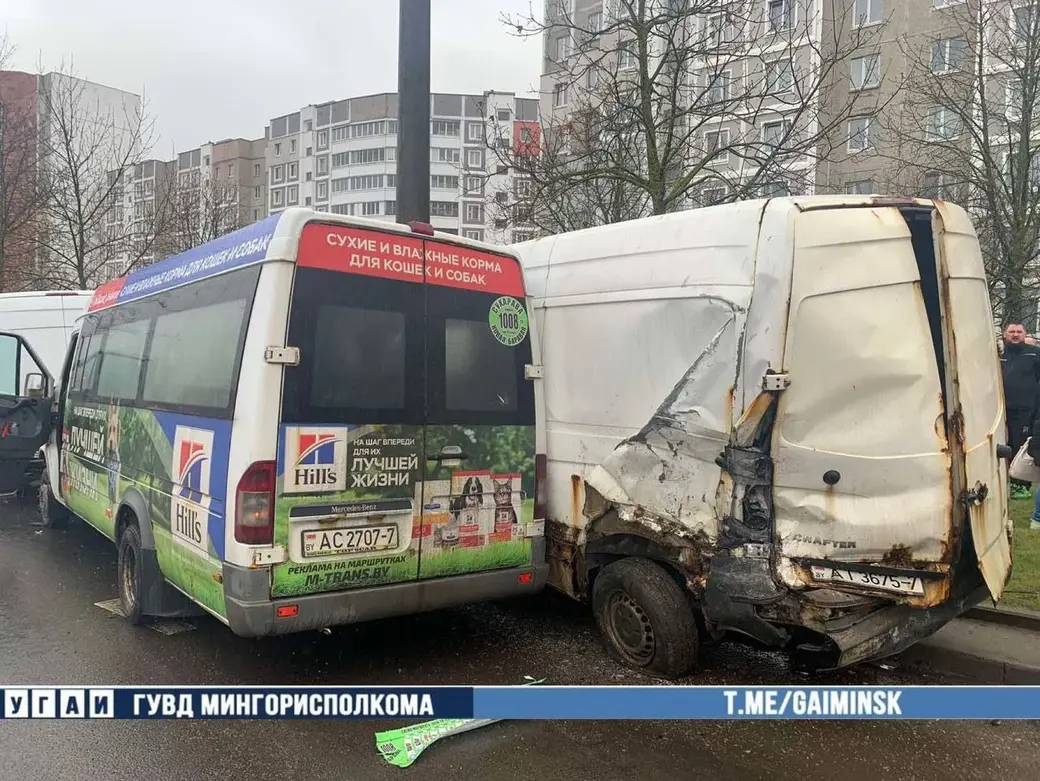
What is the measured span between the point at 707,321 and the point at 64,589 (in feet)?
17.8

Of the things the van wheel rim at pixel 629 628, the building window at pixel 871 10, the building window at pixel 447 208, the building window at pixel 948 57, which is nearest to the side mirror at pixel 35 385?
the van wheel rim at pixel 629 628

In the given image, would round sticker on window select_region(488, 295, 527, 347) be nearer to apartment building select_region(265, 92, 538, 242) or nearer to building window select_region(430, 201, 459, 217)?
apartment building select_region(265, 92, 538, 242)

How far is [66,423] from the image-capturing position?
23.1ft

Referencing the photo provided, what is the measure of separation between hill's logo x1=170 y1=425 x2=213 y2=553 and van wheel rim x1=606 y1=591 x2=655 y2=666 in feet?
7.70

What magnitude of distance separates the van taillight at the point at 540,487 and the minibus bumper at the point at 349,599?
0.34m

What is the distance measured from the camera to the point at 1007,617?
493 centimetres

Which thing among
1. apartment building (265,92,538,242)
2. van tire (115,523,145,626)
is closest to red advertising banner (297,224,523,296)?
Answer: van tire (115,523,145,626)

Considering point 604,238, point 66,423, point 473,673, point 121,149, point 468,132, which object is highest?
point 468,132

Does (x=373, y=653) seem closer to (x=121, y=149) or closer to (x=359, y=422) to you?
(x=359, y=422)

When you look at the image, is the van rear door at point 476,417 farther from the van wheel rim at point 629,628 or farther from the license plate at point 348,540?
the van wheel rim at point 629,628

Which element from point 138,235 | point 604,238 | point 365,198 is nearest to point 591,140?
point 604,238

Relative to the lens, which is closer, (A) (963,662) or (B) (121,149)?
(A) (963,662)

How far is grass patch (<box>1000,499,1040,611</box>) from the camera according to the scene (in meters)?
5.15

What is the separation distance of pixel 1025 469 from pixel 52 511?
30.7 ft
